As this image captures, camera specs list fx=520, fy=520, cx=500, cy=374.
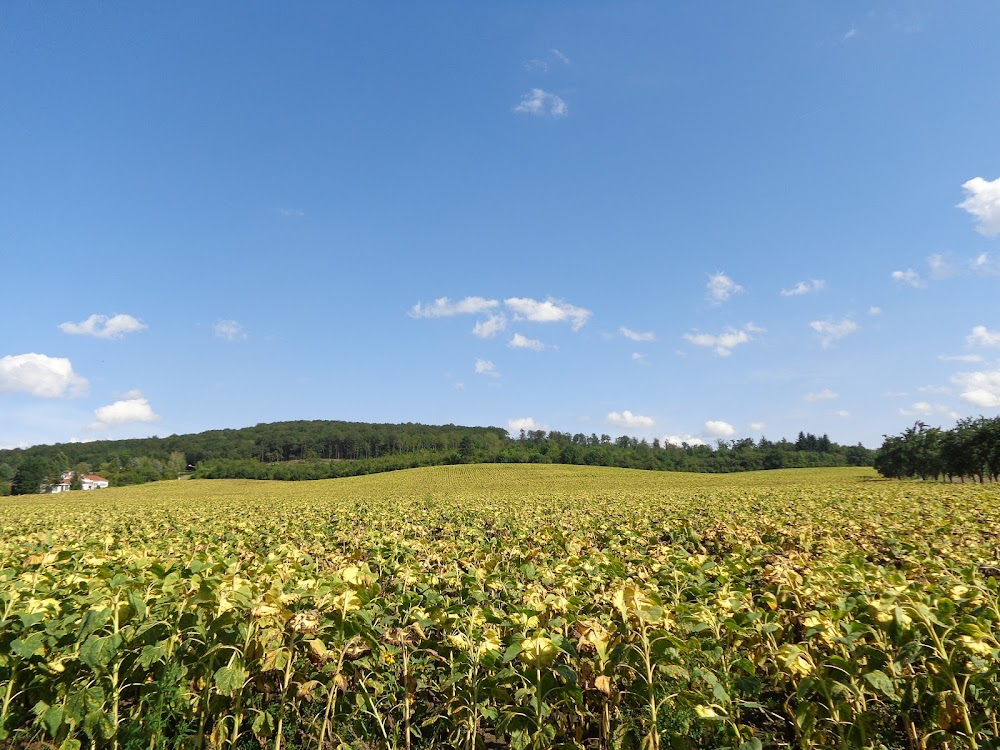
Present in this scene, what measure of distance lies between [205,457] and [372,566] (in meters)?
167

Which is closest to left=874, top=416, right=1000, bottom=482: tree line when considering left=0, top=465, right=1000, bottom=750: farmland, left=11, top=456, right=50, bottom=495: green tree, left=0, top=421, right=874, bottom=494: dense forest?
left=0, top=421, right=874, bottom=494: dense forest

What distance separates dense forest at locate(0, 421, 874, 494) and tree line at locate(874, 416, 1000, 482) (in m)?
41.6

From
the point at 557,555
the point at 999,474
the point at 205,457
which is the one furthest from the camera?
the point at 205,457

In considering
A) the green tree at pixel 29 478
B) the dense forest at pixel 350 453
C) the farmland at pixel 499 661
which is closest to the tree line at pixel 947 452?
the dense forest at pixel 350 453

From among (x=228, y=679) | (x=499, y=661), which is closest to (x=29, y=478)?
(x=228, y=679)

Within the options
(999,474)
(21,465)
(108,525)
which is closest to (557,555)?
(108,525)

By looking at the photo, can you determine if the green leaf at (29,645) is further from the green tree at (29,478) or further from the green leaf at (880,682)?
the green tree at (29,478)

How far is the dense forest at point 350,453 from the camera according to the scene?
11662 centimetres

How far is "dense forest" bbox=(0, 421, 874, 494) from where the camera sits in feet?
383

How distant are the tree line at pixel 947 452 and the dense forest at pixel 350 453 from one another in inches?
1637

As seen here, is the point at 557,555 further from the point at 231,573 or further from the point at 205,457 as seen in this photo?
the point at 205,457

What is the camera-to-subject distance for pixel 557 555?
723 cm

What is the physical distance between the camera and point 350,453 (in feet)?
526

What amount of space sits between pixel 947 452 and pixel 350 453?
140 metres
